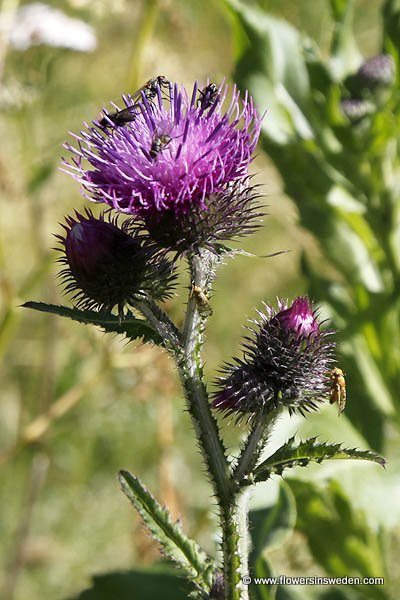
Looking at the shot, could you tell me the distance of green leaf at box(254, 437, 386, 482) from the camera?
150 cm

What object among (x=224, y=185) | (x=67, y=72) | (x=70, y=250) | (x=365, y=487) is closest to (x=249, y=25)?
(x=224, y=185)

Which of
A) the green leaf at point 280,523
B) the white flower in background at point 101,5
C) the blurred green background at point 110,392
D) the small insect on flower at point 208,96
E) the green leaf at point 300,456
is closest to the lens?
the green leaf at point 300,456

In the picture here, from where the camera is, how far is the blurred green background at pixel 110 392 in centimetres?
278

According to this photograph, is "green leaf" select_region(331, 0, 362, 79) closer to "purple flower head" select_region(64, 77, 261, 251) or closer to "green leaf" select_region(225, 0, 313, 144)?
"green leaf" select_region(225, 0, 313, 144)

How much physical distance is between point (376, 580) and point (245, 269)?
3.74 m

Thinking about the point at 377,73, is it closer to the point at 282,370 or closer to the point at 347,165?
the point at 347,165

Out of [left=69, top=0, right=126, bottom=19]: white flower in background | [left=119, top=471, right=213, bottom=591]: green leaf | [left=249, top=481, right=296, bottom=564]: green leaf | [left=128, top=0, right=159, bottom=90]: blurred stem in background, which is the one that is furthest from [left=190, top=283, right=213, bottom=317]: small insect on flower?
[left=69, top=0, right=126, bottom=19]: white flower in background

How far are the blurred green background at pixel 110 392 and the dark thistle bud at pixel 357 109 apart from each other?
0.95 feet

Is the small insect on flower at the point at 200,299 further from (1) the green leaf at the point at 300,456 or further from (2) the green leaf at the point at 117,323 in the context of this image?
(1) the green leaf at the point at 300,456

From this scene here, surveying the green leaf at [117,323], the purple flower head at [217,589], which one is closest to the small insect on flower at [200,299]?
the green leaf at [117,323]

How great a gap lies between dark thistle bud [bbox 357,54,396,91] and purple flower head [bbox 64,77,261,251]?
41.7 inches

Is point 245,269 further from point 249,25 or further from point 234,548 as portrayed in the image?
point 234,548

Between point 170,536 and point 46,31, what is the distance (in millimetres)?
2563

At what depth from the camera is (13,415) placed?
17.5 feet
